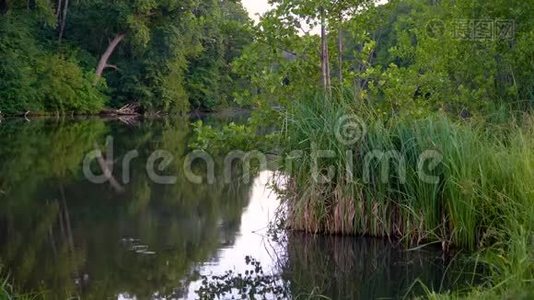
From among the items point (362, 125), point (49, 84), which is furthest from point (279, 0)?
point (49, 84)

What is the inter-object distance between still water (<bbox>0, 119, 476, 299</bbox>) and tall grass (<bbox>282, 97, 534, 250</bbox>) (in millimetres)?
321

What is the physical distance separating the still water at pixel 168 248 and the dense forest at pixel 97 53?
2626 cm

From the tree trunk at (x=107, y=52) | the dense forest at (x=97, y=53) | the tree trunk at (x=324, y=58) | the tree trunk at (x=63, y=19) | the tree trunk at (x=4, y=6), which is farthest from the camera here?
the tree trunk at (x=107, y=52)

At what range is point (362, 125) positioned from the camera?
920 cm

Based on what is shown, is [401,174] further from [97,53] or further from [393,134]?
[97,53]

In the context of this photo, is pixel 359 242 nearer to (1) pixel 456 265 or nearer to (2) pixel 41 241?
(1) pixel 456 265

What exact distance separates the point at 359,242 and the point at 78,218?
164 inches

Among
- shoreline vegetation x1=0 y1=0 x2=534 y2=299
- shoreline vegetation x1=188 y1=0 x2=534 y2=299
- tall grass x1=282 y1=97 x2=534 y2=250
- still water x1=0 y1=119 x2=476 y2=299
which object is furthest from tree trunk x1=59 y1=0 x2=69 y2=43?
tall grass x1=282 y1=97 x2=534 y2=250

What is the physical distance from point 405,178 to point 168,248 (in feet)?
9.69

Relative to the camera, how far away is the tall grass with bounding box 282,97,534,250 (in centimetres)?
808

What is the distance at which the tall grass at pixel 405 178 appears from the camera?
808 centimetres

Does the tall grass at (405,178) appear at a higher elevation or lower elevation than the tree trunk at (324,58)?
lower

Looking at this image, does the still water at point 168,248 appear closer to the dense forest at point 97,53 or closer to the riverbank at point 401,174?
the riverbank at point 401,174

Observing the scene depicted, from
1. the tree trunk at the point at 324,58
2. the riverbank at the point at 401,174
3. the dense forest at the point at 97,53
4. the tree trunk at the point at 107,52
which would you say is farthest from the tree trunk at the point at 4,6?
the riverbank at the point at 401,174
